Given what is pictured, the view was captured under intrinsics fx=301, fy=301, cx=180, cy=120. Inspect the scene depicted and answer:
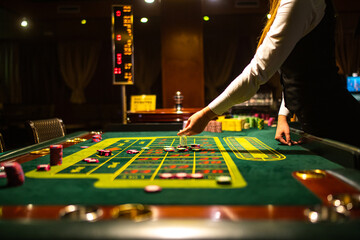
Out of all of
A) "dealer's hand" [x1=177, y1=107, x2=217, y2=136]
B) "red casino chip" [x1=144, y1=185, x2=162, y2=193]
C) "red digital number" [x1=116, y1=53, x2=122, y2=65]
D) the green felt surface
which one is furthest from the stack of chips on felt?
"red digital number" [x1=116, y1=53, x2=122, y2=65]

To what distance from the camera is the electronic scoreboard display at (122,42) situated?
15.3 feet

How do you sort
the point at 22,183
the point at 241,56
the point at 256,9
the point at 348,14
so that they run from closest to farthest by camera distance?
the point at 22,183 → the point at 256,9 → the point at 348,14 → the point at 241,56

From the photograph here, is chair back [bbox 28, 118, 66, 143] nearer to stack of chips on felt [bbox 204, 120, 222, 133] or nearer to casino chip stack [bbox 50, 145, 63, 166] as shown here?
casino chip stack [bbox 50, 145, 63, 166]

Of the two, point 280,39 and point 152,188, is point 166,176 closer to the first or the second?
point 152,188

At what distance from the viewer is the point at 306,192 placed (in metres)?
0.95

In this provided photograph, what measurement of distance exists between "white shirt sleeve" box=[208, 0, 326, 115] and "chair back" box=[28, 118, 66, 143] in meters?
1.61

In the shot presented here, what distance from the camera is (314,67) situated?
5.16 ft

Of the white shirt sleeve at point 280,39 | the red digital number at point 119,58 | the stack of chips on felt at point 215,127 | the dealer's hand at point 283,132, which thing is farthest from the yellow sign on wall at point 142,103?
the white shirt sleeve at point 280,39

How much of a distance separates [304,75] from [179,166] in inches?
33.0

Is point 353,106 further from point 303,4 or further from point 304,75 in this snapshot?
point 303,4

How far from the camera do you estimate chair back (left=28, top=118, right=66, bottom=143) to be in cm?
244

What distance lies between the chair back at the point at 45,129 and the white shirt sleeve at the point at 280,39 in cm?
161

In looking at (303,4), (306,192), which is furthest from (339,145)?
(303,4)

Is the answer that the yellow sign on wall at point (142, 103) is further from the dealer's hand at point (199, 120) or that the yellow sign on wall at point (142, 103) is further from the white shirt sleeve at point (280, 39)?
the white shirt sleeve at point (280, 39)
